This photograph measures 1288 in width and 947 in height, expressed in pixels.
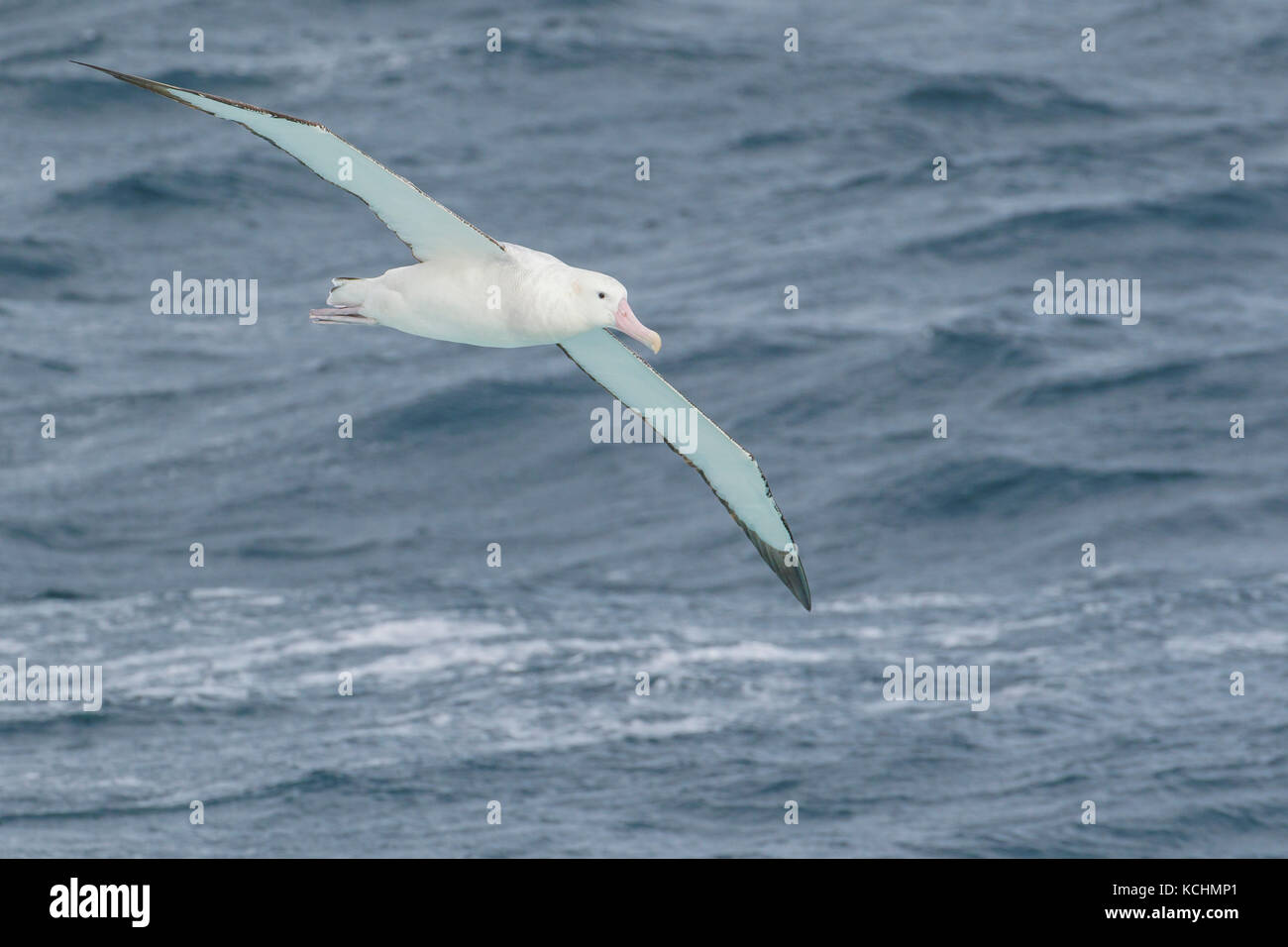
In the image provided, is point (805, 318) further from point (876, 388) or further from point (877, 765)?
point (877, 765)

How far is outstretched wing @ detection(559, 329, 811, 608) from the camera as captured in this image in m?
16.4

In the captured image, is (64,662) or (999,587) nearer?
(999,587)

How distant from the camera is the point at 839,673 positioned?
47750mm

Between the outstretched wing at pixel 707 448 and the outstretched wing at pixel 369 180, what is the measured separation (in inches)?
71.5

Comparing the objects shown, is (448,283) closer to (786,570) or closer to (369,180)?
(369,180)

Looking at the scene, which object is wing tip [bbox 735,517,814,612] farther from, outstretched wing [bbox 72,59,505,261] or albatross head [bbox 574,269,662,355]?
outstretched wing [bbox 72,59,505,261]

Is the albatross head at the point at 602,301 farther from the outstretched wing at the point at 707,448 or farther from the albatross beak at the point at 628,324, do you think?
the outstretched wing at the point at 707,448

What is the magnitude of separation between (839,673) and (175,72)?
3254cm

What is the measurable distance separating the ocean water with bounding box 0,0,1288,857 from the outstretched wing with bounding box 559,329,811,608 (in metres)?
22.5

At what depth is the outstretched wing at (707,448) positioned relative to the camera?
1642cm

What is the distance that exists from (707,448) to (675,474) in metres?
33.3

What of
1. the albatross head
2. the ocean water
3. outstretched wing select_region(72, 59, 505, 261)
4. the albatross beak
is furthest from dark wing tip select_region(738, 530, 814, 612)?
the ocean water

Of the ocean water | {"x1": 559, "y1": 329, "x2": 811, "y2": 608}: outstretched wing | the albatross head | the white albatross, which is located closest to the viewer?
the white albatross
